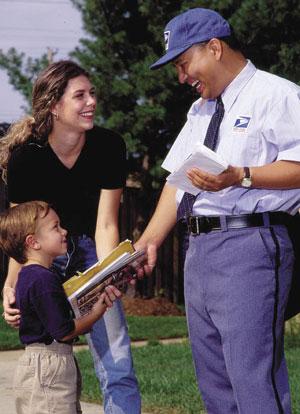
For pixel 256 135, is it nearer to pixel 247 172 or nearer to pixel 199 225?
pixel 247 172

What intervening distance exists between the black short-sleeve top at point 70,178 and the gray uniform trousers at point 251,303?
1.09 metres

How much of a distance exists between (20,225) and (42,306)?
18.4 inches

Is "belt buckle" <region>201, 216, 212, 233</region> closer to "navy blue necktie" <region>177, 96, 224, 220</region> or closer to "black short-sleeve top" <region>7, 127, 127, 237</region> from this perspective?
"navy blue necktie" <region>177, 96, 224, 220</region>

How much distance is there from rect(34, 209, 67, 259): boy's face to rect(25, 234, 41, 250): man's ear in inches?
0.5

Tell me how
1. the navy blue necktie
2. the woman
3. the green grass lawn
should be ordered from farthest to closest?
the green grass lawn → the woman → the navy blue necktie

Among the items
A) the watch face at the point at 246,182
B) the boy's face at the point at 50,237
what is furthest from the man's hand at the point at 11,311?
the watch face at the point at 246,182

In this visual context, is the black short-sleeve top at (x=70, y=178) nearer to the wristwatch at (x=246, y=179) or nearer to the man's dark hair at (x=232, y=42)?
the man's dark hair at (x=232, y=42)

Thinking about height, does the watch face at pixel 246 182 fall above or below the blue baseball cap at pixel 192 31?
below

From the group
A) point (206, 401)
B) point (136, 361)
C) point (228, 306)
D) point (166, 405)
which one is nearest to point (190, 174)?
point (228, 306)

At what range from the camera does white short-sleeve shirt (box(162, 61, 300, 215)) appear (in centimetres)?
415

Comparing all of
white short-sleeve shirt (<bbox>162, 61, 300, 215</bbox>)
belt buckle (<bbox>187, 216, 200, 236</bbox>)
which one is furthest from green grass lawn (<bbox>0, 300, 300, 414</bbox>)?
white short-sleeve shirt (<bbox>162, 61, 300, 215</bbox>)

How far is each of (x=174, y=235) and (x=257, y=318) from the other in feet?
47.2

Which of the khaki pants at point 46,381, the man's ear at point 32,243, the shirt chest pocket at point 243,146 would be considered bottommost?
the khaki pants at point 46,381

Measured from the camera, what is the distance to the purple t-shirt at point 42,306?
4.66 m
